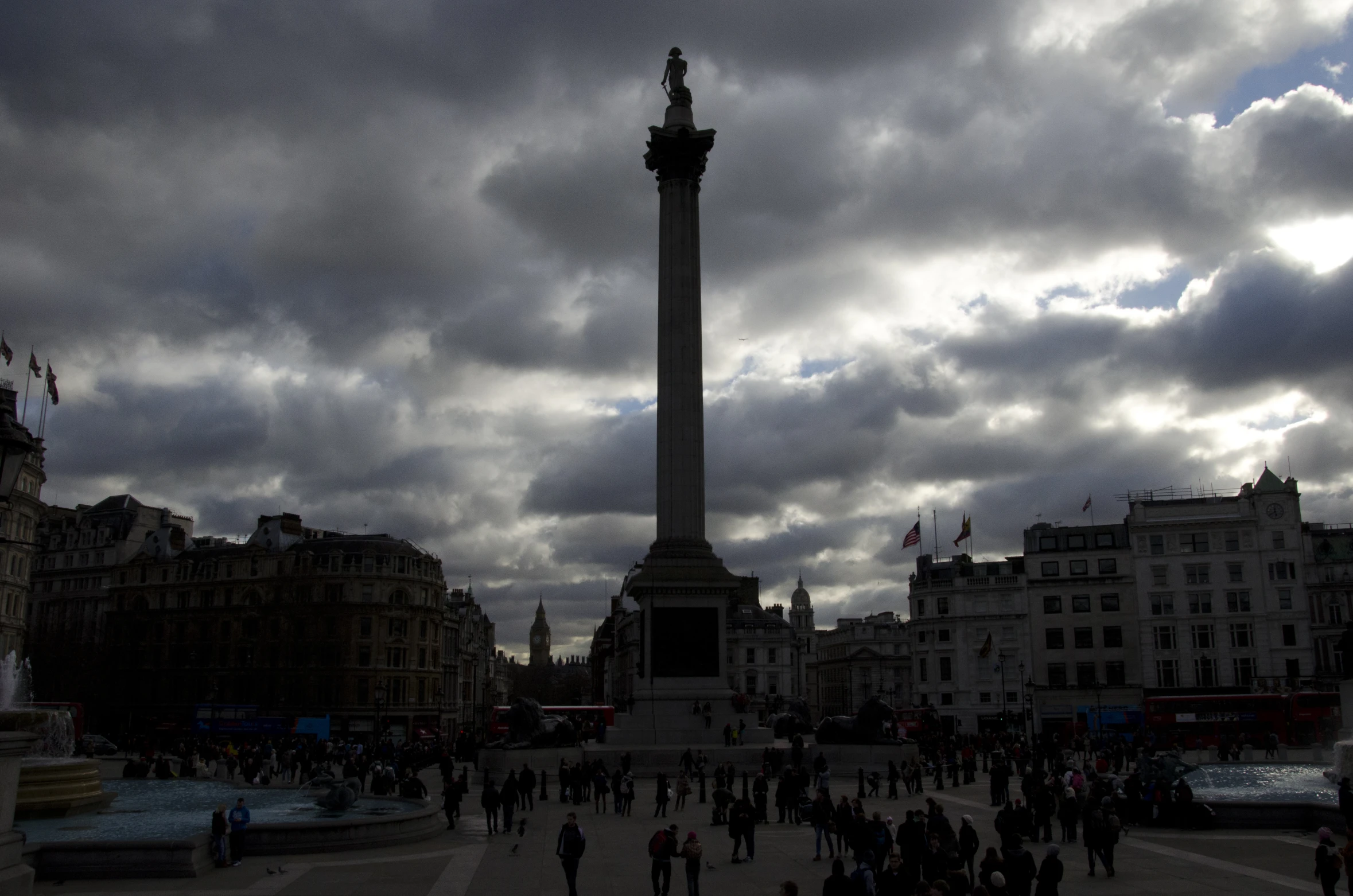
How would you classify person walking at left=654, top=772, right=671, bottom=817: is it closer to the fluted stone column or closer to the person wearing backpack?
the person wearing backpack

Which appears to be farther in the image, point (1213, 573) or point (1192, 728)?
point (1213, 573)

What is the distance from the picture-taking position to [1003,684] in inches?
3157

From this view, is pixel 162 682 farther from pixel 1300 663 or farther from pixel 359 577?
pixel 1300 663

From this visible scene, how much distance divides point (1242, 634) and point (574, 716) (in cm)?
5109

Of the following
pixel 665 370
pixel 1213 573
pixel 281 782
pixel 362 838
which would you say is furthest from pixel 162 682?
pixel 1213 573

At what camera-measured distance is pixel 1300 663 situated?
249 ft

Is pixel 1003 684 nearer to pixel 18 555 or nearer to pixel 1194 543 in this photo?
pixel 1194 543

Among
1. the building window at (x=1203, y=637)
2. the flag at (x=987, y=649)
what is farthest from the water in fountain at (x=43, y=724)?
the building window at (x=1203, y=637)

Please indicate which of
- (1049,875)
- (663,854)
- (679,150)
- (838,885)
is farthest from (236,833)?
(679,150)

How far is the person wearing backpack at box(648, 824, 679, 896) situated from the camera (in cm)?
1683

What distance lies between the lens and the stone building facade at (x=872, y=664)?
135875mm

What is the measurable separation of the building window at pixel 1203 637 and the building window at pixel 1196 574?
11.2 ft

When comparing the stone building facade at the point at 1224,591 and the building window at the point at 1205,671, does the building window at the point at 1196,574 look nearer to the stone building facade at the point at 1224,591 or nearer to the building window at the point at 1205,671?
the stone building facade at the point at 1224,591

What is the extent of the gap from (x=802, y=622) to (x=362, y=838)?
177182 millimetres
